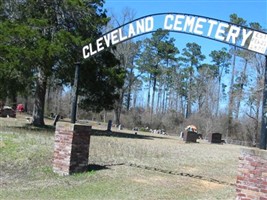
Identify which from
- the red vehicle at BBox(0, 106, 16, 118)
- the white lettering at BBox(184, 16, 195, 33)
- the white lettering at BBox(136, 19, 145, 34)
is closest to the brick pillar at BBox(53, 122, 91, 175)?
the white lettering at BBox(136, 19, 145, 34)

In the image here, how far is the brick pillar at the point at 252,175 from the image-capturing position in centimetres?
689

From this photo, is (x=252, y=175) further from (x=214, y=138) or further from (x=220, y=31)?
(x=214, y=138)

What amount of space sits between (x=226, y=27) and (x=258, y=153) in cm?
280

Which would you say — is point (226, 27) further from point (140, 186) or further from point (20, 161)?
point (20, 161)

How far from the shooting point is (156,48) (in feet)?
234

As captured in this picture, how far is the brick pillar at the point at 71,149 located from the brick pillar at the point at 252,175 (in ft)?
15.4

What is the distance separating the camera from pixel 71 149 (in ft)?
34.1

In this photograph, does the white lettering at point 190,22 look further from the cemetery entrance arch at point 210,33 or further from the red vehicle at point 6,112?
the red vehicle at point 6,112

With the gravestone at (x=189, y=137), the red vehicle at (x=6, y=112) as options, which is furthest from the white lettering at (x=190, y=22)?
the red vehicle at (x=6, y=112)

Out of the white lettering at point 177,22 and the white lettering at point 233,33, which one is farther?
the white lettering at point 177,22

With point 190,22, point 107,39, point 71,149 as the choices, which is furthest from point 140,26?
point 71,149

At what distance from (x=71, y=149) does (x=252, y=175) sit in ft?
16.2

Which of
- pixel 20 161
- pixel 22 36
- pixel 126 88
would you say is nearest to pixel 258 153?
pixel 20 161

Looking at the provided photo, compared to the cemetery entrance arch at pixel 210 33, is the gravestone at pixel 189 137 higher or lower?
A: lower
